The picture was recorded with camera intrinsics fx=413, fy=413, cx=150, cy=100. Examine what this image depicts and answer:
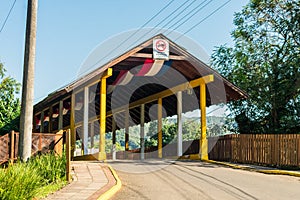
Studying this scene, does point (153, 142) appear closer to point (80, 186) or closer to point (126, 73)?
point (126, 73)

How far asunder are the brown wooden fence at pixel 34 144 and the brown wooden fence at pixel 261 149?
7095 millimetres

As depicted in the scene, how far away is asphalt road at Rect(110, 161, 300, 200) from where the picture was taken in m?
8.36

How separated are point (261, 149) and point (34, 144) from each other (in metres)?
8.42

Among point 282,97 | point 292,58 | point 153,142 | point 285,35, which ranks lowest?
point 153,142

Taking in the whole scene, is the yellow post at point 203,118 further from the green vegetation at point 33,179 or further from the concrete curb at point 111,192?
the concrete curb at point 111,192

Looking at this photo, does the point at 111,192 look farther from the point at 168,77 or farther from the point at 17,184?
the point at 168,77

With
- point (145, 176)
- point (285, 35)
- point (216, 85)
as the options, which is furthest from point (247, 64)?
point (145, 176)

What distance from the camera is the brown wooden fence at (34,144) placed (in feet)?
44.4

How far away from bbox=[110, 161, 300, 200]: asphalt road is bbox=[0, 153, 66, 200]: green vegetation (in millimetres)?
1424

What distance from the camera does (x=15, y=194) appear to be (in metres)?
6.58

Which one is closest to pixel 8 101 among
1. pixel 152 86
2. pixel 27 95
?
pixel 152 86

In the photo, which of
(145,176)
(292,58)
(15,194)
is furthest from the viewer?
(292,58)

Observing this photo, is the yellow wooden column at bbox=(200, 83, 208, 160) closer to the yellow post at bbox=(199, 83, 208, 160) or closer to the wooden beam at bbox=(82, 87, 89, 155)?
the yellow post at bbox=(199, 83, 208, 160)

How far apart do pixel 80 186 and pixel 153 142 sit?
44189 millimetres
